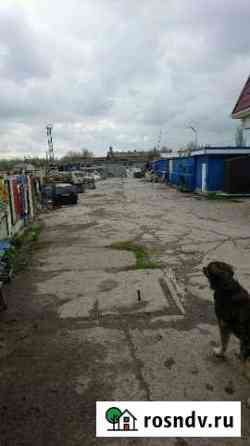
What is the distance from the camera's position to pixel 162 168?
129 ft

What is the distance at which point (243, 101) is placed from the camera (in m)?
15.7

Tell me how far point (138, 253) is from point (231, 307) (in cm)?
460

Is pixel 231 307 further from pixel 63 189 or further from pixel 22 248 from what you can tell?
pixel 63 189

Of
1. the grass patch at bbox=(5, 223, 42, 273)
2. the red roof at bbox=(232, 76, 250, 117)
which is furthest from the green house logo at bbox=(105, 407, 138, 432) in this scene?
the red roof at bbox=(232, 76, 250, 117)

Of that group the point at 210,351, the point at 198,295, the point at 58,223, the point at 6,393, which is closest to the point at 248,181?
the point at 58,223

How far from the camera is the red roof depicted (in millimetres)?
14916

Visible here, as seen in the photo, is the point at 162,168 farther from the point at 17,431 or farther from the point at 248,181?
the point at 17,431

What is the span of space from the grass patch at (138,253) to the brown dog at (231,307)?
3.30 metres

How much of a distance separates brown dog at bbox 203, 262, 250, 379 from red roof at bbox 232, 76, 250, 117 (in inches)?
545

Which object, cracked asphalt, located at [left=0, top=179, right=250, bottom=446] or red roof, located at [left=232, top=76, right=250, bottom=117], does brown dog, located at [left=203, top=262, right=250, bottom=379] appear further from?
red roof, located at [left=232, top=76, right=250, bottom=117]

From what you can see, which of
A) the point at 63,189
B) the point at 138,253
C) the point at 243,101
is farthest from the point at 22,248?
the point at 243,101

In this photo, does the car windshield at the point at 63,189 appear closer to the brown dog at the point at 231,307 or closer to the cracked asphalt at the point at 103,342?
the cracked asphalt at the point at 103,342

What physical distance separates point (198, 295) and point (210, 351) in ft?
5.05

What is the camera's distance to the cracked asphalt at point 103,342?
8.45 feet
